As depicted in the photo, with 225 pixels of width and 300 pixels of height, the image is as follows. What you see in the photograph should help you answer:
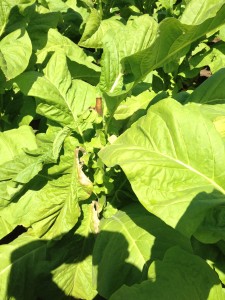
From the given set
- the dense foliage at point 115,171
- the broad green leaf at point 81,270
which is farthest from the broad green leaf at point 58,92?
the broad green leaf at point 81,270

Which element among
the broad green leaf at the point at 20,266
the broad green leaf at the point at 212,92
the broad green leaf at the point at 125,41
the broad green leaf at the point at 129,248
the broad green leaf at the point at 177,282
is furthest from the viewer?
the broad green leaf at the point at 20,266

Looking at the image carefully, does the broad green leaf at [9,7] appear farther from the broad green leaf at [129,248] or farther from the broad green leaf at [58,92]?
the broad green leaf at [129,248]

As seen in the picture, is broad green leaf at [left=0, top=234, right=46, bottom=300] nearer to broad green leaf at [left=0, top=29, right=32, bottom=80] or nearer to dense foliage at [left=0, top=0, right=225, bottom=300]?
dense foliage at [left=0, top=0, right=225, bottom=300]

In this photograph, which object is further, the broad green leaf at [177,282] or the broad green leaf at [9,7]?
the broad green leaf at [9,7]

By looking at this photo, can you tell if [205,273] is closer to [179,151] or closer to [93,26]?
[179,151]

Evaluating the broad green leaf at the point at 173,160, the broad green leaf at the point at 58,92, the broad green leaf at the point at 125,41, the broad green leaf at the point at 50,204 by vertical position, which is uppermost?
the broad green leaf at the point at 125,41

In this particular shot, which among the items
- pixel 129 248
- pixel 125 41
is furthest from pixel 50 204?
pixel 125 41

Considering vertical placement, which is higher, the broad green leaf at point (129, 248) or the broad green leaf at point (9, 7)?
the broad green leaf at point (9, 7)

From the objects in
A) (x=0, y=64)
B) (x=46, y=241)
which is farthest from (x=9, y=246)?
(x=0, y=64)
